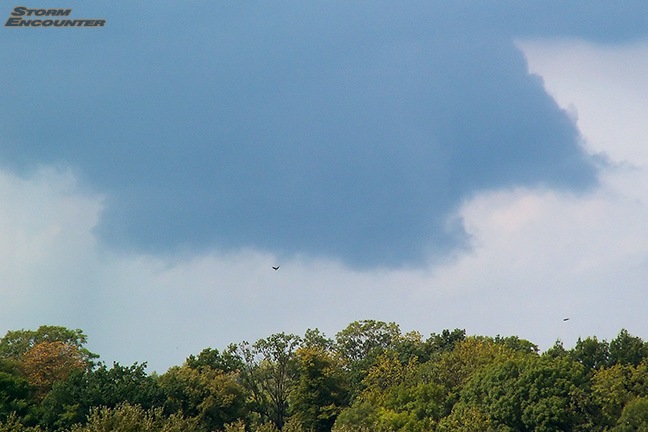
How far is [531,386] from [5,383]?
38.1 meters

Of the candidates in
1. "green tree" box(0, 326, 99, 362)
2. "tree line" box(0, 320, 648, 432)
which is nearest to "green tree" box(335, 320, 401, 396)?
"tree line" box(0, 320, 648, 432)

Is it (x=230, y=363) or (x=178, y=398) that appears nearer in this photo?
(x=178, y=398)

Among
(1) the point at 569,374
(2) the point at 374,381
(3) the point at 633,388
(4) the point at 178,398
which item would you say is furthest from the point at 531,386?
(4) the point at 178,398

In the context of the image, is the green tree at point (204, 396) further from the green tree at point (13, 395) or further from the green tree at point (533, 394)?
the green tree at point (533, 394)

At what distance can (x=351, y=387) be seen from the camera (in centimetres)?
8112

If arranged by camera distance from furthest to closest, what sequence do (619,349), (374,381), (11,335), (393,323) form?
(393,323)
(11,335)
(374,381)
(619,349)

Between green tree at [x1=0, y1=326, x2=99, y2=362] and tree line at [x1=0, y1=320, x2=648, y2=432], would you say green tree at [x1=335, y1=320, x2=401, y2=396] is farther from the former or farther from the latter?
green tree at [x1=0, y1=326, x2=99, y2=362]

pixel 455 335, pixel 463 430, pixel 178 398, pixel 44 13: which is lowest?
pixel 463 430

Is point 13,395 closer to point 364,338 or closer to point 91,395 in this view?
point 91,395

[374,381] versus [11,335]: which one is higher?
[11,335]

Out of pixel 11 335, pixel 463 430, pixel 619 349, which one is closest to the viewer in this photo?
pixel 463 430

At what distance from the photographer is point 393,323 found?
97.1 m

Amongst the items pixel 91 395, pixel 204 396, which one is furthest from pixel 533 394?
pixel 91 395

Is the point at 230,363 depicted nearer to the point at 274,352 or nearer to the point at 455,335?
the point at 274,352
